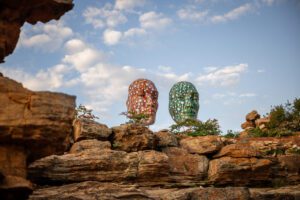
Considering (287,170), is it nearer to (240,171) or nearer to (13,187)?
(240,171)

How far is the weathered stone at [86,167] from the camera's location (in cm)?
1315

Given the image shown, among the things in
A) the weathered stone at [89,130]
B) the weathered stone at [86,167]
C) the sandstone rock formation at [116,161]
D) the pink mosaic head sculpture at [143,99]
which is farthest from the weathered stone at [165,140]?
the pink mosaic head sculpture at [143,99]

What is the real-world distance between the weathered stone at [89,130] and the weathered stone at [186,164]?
364 cm

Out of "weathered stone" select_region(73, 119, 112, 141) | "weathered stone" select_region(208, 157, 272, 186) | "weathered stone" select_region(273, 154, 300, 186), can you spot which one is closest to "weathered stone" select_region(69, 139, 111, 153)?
"weathered stone" select_region(73, 119, 112, 141)

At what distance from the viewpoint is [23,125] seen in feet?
21.7

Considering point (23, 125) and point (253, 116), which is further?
point (253, 116)

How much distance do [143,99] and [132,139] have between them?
1285cm

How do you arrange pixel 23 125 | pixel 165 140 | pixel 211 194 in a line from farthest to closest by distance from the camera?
pixel 165 140, pixel 211 194, pixel 23 125

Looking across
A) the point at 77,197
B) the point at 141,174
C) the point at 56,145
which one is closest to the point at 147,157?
the point at 141,174

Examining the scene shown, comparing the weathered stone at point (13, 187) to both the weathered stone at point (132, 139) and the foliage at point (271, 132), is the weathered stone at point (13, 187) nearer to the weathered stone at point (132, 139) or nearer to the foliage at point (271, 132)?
the weathered stone at point (132, 139)

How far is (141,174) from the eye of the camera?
1520 centimetres

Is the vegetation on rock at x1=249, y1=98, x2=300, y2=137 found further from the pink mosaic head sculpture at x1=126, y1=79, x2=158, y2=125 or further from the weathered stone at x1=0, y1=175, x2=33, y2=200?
the weathered stone at x1=0, y1=175, x2=33, y2=200

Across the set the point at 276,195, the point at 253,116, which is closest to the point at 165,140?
the point at 276,195

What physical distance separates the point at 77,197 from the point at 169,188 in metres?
6.27
